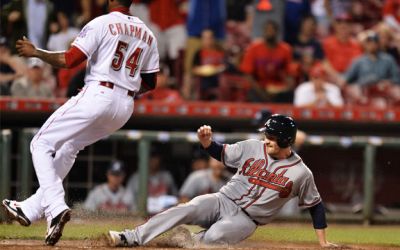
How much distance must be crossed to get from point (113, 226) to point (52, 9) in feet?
12.2

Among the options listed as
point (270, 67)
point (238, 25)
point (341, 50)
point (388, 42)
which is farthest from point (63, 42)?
point (388, 42)

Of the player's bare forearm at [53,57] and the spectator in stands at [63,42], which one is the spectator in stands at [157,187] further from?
the player's bare forearm at [53,57]

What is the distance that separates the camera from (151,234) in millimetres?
6293

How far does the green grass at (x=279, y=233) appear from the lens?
765 centimetres

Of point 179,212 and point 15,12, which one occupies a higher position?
point 15,12

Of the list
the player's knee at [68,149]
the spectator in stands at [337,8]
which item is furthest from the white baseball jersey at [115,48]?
the spectator in stands at [337,8]

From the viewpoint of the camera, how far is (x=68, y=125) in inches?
251

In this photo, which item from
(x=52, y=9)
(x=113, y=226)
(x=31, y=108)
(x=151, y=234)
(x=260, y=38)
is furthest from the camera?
(x=260, y=38)

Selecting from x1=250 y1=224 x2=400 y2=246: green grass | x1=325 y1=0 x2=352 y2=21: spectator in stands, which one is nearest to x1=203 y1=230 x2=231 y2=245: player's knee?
x1=250 y1=224 x2=400 y2=246: green grass

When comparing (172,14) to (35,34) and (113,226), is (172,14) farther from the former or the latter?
(113,226)

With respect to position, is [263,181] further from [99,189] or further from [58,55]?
[99,189]

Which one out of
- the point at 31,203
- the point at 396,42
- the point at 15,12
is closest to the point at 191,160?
the point at 15,12

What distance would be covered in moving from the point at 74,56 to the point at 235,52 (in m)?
6.30

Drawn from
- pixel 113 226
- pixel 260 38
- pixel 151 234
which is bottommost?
pixel 113 226
